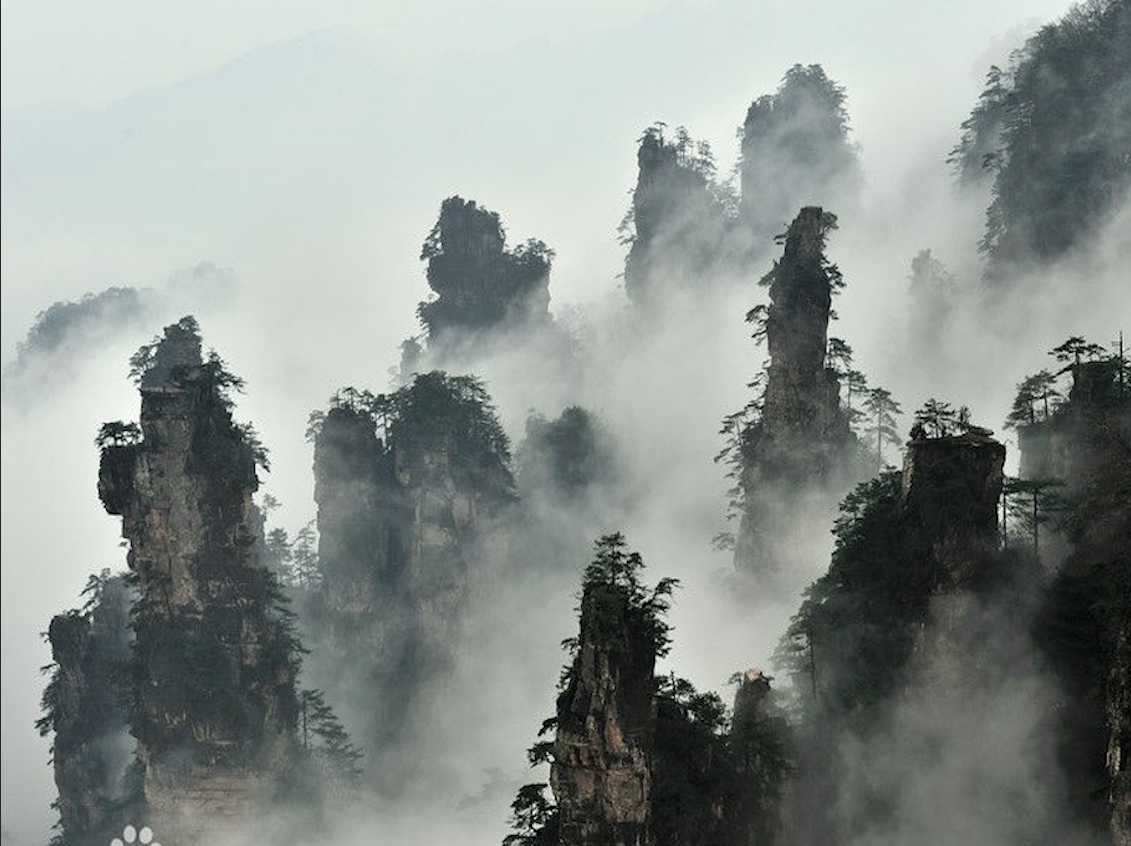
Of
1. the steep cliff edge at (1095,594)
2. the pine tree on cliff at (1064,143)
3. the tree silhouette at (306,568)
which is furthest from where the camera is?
the tree silhouette at (306,568)

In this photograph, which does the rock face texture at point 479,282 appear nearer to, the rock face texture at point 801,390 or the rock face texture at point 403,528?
the rock face texture at point 403,528

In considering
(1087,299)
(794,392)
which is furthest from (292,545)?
(1087,299)

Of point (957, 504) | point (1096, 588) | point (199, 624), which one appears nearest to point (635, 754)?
point (957, 504)

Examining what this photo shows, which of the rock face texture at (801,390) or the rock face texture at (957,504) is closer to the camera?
the rock face texture at (957,504)

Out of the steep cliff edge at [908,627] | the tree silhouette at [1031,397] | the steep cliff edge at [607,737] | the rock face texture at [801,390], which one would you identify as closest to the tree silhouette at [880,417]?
the rock face texture at [801,390]

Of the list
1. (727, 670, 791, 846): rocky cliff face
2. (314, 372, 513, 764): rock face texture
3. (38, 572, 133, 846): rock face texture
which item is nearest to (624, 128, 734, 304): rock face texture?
(314, 372, 513, 764): rock face texture

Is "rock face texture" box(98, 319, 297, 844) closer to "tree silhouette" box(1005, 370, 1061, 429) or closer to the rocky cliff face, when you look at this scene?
the rocky cliff face

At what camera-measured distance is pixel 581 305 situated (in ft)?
539

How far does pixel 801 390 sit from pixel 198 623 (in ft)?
126

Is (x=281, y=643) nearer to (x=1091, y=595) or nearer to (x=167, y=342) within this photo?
(x=167, y=342)

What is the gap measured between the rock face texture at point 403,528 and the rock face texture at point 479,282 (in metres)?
25.9

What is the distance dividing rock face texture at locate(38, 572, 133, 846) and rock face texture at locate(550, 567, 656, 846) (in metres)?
54.7

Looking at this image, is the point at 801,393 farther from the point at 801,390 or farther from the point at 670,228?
the point at 670,228

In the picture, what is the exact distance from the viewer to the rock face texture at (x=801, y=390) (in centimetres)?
9512
